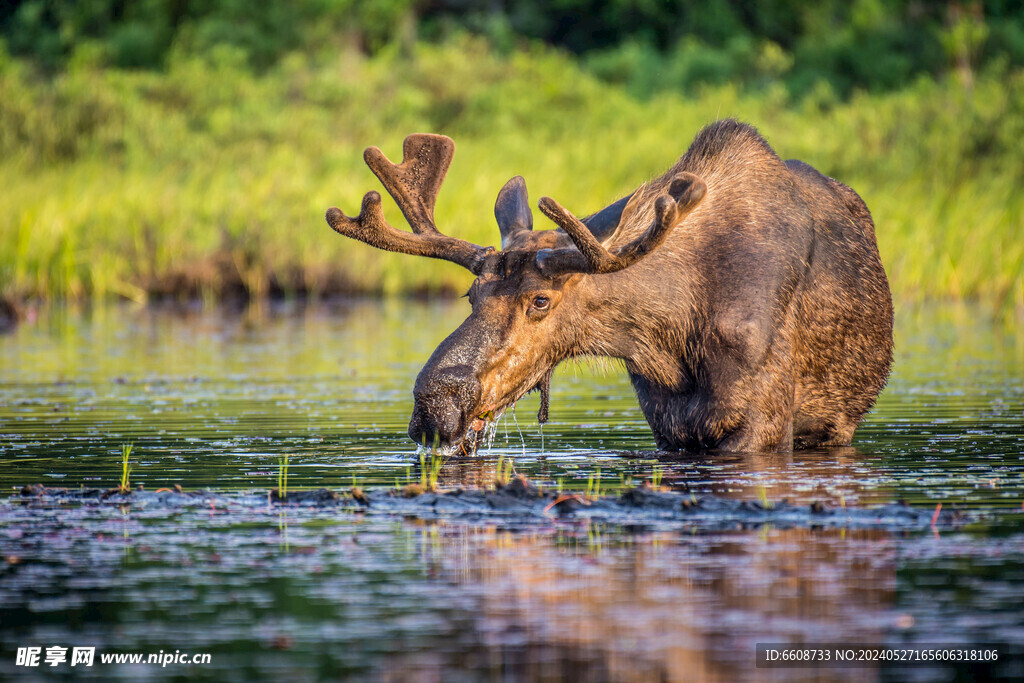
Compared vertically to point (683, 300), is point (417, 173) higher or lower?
higher

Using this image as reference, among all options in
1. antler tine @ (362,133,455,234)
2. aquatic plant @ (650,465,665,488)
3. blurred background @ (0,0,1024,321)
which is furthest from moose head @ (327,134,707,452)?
blurred background @ (0,0,1024,321)

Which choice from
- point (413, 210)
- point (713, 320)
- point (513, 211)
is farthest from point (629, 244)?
point (413, 210)

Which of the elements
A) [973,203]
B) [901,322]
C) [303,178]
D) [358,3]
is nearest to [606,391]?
[901,322]

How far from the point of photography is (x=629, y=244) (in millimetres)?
7531

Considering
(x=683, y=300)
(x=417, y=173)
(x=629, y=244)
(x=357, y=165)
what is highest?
(x=357, y=165)

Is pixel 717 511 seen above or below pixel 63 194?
below

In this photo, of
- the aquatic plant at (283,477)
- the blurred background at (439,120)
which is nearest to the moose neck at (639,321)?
the aquatic plant at (283,477)

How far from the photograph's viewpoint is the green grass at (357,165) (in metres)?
19.0

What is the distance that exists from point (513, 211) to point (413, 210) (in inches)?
23.3

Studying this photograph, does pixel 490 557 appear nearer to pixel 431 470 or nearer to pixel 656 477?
pixel 656 477

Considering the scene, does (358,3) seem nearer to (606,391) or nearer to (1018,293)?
(1018,293)

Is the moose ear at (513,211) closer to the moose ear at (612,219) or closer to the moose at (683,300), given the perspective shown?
the moose at (683,300)

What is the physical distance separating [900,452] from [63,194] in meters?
15.7

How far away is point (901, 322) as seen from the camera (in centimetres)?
1670
